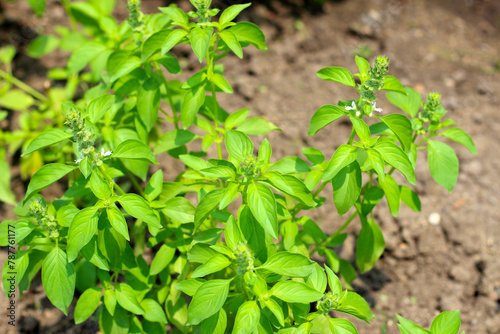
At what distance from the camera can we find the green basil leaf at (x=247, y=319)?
199 cm

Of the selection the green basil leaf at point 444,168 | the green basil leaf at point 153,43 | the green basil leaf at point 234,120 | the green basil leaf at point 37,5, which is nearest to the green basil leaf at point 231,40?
the green basil leaf at point 153,43

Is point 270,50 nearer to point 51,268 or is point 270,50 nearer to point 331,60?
point 331,60

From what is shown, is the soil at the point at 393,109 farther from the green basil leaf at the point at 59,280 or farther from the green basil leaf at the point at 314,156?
the green basil leaf at the point at 314,156

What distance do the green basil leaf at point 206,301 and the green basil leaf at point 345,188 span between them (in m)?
0.77

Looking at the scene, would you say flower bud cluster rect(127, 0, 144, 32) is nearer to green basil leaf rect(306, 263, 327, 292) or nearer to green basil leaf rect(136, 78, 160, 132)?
green basil leaf rect(136, 78, 160, 132)

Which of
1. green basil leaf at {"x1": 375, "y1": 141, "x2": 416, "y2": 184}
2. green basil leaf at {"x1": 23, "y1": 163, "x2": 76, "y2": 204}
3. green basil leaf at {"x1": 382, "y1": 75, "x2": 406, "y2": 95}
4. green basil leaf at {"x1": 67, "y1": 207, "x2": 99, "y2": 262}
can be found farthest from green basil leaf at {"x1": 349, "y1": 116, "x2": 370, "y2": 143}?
green basil leaf at {"x1": 23, "y1": 163, "x2": 76, "y2": 204}

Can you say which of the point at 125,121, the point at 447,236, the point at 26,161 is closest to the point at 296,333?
the point at 125,121

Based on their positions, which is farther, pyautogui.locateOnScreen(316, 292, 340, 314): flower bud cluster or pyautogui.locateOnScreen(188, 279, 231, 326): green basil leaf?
pyautogui.locateOnScreen(316, 292, 340, 314): flower bud cluster

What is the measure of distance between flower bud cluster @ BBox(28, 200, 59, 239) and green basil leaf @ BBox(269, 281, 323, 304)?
4.14ft

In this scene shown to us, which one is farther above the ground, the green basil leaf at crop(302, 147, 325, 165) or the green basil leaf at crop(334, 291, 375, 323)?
the green basil leaf at crop(302, 147, 325, 165)

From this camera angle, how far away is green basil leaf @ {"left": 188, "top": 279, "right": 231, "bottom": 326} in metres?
2.04

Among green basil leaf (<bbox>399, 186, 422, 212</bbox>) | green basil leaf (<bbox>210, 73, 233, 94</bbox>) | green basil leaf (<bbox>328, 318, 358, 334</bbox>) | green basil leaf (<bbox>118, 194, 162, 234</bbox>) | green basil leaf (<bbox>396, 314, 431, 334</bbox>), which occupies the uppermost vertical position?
green basil leaf (<bbox>210, 73, 233, 94</bbox>)

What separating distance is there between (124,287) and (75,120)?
1.03 metres

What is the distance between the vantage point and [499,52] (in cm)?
539
